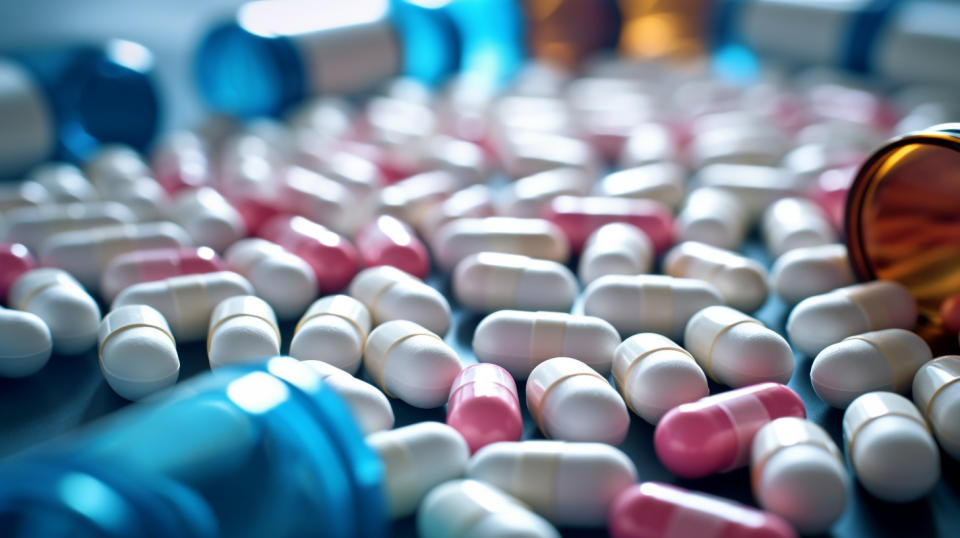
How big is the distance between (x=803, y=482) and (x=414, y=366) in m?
0.71

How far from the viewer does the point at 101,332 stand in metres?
1.67

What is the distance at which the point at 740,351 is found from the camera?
1.61m

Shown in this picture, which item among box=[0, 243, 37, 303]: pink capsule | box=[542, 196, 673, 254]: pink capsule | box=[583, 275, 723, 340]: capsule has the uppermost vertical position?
box=[542, 196, 673, 254]: pink capsule

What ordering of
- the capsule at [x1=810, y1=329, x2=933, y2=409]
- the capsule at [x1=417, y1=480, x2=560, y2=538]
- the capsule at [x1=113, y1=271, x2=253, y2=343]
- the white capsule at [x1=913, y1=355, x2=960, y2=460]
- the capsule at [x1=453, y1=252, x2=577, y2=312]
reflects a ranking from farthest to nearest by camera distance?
the capsule at [x1=453, y1=252, x2=577, y2=312] → the capsule at [x1=113, y1=271, x2=253, y2=343] → the capsule at [x1=810, y1=329, x2=933, y2=409] → the white capsule at [x1=913, y1=355, x2=960, y2=460] → the capsule at [x1=417, y1=480, x2=560, y2=538]

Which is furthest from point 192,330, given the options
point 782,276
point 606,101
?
point 606,101

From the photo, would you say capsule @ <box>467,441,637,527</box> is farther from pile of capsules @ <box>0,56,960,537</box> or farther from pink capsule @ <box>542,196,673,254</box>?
pink capsule @ <box>542,196,673,254</box>

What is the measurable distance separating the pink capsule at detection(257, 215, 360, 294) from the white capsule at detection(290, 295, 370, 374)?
307mm

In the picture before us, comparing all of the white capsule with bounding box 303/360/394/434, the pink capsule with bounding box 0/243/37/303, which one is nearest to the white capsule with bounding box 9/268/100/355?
the pink capsule with bounding box 0/243/37/303

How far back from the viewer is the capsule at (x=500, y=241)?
2145mm

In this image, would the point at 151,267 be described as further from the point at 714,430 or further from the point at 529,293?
the point at 714,430

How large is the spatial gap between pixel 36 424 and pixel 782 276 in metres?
1.65

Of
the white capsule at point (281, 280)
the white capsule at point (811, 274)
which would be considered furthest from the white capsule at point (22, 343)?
the white capsule at point (811, 274)

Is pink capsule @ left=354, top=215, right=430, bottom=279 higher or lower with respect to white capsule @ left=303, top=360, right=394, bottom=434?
higher

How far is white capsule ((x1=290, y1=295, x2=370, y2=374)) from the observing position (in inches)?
65.5
